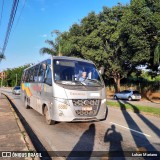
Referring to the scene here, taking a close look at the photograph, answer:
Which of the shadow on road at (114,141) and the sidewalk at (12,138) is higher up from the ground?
the sidewalk at (12,138)

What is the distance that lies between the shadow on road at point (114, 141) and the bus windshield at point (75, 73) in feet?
6.55

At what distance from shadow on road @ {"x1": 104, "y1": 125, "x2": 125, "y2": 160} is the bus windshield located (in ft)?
6.55

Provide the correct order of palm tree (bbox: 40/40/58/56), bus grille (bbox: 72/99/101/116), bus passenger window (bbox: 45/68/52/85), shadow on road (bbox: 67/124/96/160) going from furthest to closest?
palm tree (bbox: 40/40/58/56)
bus passenger window (bbox: 45/68/52/85)
bus grille (bbox: 72/99/101/116)
shadow on road (bbox: 67/124/96/160)

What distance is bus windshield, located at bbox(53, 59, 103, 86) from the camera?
31.5ft

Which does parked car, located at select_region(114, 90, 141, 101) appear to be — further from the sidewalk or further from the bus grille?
Result: the sidewalk

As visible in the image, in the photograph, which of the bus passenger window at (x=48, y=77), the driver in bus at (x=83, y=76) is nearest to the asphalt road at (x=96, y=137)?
the bus passenger window at (x=48, y=77)

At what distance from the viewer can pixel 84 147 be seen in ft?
23.5

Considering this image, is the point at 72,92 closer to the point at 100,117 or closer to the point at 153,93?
the point at 100,117

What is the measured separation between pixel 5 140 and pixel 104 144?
2.99 meters

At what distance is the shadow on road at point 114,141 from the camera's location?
21.2ft

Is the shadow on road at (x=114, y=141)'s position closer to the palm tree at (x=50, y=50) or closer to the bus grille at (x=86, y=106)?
the bus grille at (x=86, y=106)

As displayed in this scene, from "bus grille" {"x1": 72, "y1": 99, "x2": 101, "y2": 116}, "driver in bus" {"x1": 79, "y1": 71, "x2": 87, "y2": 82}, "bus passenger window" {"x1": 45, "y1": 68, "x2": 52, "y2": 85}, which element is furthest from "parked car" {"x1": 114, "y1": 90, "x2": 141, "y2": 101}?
"bus grille" {"x1": 72, "y1": 99, "x2": 101, "y2": 116}

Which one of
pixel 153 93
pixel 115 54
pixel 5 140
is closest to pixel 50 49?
pixel 115 54

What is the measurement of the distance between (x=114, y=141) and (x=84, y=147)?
1.18 meters
